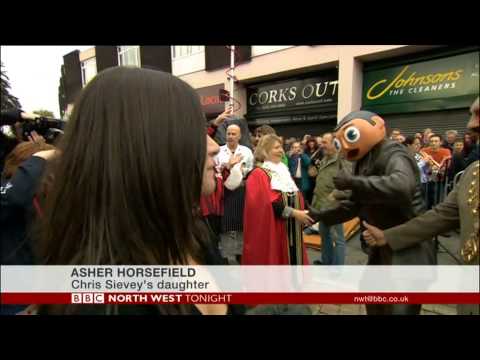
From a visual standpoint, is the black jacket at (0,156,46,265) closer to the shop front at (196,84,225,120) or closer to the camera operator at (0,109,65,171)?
the camera operator at (0,109,65,171)

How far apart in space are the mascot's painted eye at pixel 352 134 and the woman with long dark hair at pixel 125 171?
1.89 feet

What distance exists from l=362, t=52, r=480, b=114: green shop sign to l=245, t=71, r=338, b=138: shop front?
6.0 inches

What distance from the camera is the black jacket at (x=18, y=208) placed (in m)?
0.82

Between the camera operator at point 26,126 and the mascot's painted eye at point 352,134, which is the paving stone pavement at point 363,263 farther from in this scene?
the camera operator at point 26,126

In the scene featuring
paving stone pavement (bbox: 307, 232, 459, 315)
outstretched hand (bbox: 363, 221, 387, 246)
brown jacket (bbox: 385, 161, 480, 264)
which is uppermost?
brown jacket (bbox: 385, 161, 480, 264)

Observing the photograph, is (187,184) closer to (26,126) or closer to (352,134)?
(352,134)

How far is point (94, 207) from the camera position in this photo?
0.41 metres

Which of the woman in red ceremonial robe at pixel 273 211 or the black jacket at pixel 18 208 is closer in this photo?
the black jacket at pixel 18 208

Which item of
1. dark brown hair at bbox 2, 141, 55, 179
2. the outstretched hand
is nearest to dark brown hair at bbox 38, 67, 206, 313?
dark brown hair at bbox 2, 141, 55, 179

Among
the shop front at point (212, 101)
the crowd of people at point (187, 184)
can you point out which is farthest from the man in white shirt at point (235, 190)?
the shop front at point (212, 101)

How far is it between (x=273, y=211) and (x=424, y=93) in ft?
2.88

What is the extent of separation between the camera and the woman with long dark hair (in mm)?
409

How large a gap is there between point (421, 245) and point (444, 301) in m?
0.19

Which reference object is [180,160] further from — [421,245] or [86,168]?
[421,245]
